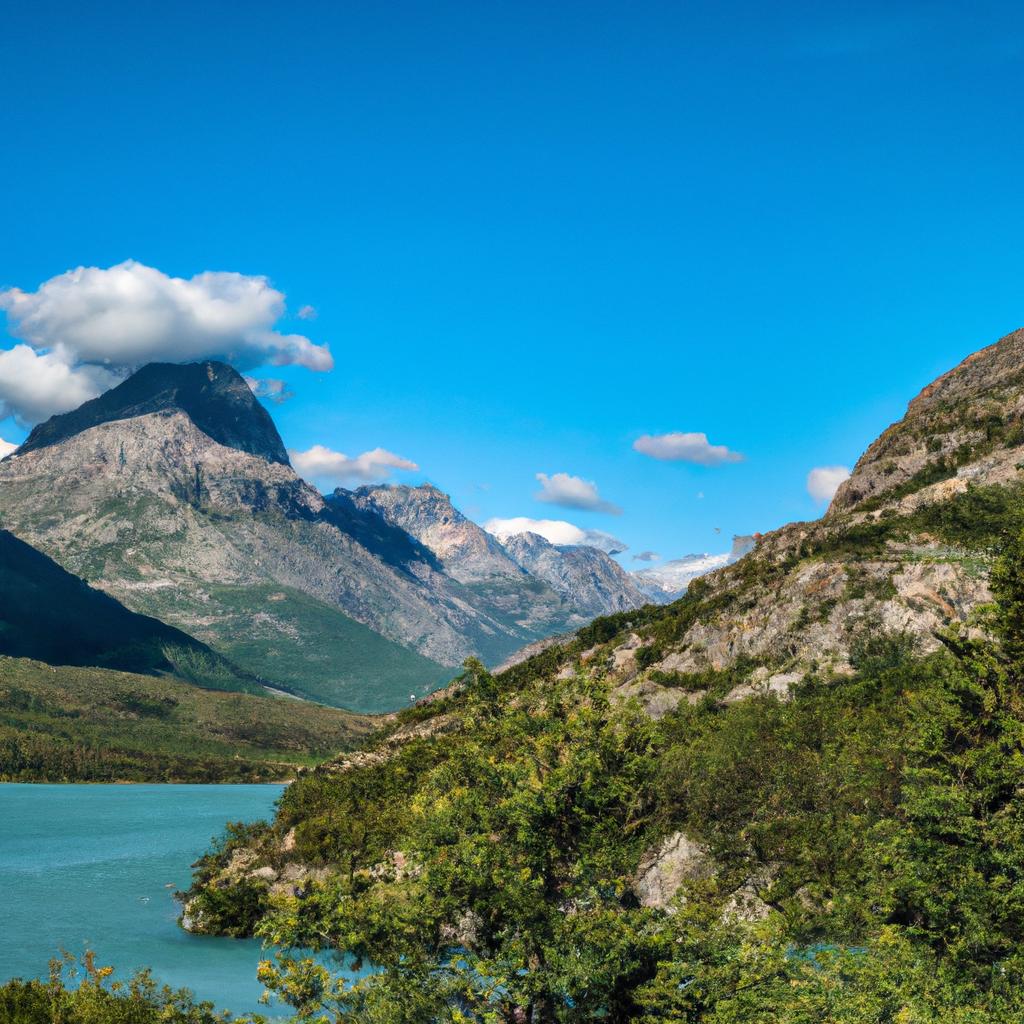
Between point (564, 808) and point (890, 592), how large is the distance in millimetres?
73636

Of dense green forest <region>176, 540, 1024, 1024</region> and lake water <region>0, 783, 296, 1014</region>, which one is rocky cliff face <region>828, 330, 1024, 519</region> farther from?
lake water <region>0, 783, 296, 1014</region>

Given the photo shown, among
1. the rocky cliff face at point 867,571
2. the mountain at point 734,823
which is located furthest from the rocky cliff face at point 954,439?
the mountain at point 734,823

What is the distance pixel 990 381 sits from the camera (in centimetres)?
15350

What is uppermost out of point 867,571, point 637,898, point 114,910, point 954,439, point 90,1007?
point 954,439

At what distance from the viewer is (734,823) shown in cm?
8181

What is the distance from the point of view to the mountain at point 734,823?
36781 millimetres

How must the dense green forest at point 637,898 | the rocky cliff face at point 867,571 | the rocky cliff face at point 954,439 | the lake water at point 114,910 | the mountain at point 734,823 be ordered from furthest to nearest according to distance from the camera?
the rocky cliff face at point 954,439 → the rocky cliff face at point 867,571 → the lake water at point 114,910 → the mountain at point 734,823 → the dense green forest at point 637,898

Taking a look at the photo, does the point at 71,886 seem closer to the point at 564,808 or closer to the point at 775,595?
the point at 775,595

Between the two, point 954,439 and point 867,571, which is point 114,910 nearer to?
point 867,571

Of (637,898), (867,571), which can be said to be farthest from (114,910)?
(867,571)

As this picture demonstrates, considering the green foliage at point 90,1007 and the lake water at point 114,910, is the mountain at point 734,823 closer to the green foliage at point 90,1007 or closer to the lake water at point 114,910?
the lake water at point 114,910

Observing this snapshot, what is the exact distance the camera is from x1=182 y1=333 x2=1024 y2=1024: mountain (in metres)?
36.8

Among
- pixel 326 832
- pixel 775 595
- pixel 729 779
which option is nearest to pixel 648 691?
pixel 775 595

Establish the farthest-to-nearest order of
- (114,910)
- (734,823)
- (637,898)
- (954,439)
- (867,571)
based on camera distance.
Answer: (954,439)
(114,910)
(867,571)
(734,823)
(637,898)
